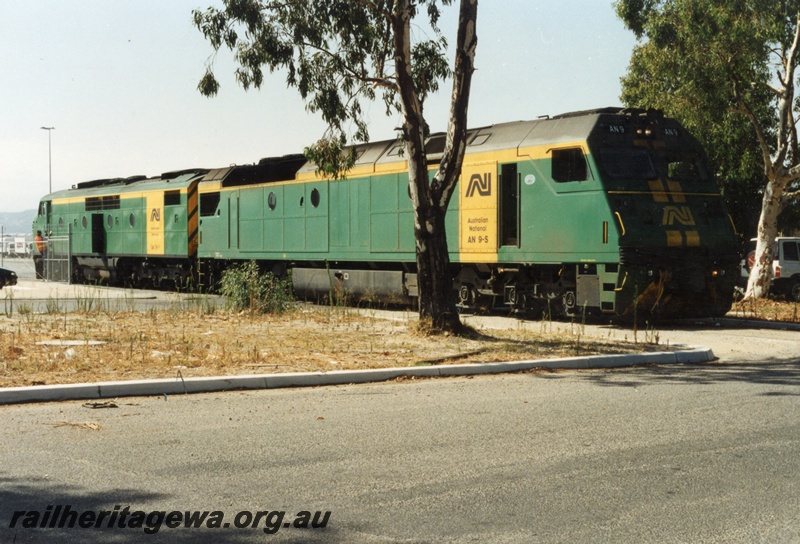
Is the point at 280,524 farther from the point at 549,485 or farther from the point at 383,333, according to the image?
the point at 383,333

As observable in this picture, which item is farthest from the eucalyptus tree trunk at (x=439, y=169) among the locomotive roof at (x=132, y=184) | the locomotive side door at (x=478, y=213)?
the locomotive roof at (x=132, y=184)

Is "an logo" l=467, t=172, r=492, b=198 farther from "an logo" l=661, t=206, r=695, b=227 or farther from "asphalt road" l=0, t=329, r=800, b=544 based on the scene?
"asphalt road" l=0, t=329, r=800, b=544

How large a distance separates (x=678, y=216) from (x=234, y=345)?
28.9 feet

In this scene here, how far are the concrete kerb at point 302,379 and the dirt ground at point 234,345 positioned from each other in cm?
45

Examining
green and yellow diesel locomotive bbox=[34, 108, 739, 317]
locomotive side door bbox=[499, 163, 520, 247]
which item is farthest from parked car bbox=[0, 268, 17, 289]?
locomotive side door bbox=[499, 163, 520, 247]

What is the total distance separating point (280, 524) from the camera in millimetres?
5348

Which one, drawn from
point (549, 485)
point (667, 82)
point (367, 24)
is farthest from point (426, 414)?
point (667, 82)

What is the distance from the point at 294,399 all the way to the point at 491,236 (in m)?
10.1

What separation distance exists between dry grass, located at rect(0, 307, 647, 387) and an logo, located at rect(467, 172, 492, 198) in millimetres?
3464

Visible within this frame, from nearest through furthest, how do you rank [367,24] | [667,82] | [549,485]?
1. [549,485]
2. [367,24]
3. [667,82]

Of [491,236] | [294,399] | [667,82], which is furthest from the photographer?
[667,82]

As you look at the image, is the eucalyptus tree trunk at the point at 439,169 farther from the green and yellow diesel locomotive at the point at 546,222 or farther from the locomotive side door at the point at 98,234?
the locomotive side door at the point at 98,234

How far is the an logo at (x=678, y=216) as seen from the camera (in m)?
17.8

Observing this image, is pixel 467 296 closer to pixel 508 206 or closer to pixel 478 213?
pixel 478 213
